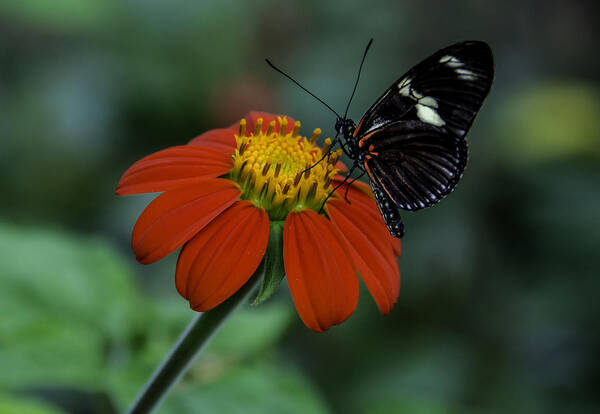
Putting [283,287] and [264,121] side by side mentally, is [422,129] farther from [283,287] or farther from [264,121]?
[283,287]

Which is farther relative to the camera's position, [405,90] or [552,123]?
[552,123]

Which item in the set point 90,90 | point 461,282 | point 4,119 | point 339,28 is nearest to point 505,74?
point 339,28

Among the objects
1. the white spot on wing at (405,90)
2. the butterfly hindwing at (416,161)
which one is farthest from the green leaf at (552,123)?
the white spot on wing at (405,90)

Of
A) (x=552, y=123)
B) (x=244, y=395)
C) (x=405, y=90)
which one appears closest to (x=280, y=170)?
(x=405, y=90)

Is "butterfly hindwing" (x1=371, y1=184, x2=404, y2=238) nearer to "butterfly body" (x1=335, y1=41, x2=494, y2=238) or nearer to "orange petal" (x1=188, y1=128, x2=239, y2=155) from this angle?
"butterfly body" (x1=335, y1=41, x2=494, y2=238)

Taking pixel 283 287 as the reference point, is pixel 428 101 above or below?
above

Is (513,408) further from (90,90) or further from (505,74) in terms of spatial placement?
(90,90)

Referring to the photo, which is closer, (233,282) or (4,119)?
(233,282)

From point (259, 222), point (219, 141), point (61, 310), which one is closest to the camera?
point (259, 222)
